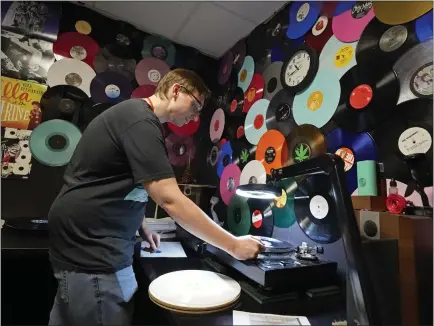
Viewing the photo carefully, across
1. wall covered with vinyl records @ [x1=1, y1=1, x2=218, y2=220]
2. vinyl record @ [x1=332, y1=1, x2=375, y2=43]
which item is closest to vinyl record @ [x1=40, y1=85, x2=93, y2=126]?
wall covered with vinyl records @ [x1=1, y1=1, x2=218, y2=220]

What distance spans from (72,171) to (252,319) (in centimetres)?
84

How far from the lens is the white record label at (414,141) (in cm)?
95

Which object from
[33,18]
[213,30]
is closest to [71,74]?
[33,18]

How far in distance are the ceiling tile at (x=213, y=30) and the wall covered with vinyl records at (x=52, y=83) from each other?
1.49 ft

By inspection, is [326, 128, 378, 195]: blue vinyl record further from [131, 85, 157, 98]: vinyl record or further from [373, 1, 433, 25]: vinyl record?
[131, 85, 157, 98]: vinyl record

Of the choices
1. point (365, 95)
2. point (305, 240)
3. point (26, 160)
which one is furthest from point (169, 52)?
point (305, 240)

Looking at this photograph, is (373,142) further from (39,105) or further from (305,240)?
(39,105)

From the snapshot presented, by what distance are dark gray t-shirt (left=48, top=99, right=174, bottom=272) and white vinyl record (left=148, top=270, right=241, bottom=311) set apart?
0.19 meters

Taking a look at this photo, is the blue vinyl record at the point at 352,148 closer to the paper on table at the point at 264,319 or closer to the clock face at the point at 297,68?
the clock face at the point at 297,68

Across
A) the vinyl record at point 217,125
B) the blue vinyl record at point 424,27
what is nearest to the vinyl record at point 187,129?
the vinyl record at point 217,125

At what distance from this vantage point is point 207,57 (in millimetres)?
2645

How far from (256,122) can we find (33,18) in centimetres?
→ 199

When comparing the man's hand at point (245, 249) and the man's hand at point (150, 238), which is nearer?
the man's hand at point (245, 249)

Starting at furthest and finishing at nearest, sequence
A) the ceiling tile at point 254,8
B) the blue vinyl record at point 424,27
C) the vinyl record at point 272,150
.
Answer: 1. the ceiling tile at point 254,8
2. the vinyl record at point 272,150
3. the blue vinyl record at point 424,27
